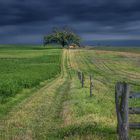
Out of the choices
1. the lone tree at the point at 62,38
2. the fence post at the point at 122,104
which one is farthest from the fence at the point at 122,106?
the lone tree at the point at 62,38

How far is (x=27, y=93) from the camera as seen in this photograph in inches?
1348

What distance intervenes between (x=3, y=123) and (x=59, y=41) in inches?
7052

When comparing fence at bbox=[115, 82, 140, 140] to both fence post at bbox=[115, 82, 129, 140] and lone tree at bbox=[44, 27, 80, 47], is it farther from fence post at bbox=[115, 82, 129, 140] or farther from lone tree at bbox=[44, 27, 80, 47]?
lone tree at bbox=[44, 27, 80, 47]

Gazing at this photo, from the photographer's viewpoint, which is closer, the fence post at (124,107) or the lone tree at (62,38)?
the fence post at (124,107)

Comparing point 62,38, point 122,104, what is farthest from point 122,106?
point 62,38

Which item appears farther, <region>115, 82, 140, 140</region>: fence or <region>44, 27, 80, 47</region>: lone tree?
<region>44, 27, 80, 47</region>: lone tree

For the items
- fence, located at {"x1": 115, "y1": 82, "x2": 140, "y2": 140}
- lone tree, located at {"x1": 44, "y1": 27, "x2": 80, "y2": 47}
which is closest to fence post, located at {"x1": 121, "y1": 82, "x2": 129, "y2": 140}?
fence, located at {"x1": 115, "y1": 82, "x2": 140, "y2": 140}

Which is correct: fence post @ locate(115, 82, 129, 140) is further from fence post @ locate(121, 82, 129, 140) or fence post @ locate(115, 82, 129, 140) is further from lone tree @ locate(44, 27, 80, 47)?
lone tree @ locate(44, 27, 80, 47)

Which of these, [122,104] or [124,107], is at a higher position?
[122,104]

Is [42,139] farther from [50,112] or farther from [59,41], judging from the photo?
[59,41]

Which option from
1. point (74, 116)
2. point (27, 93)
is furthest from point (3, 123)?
point (27, 93)

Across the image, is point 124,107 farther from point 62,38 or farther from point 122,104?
point 62,38

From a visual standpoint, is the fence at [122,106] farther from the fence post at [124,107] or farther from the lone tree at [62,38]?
the lone tree at [62,38]

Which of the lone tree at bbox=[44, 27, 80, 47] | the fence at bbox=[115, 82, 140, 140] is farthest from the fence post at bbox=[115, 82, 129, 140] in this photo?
the lone tree at bbox=[44, 27, 80, 47]
